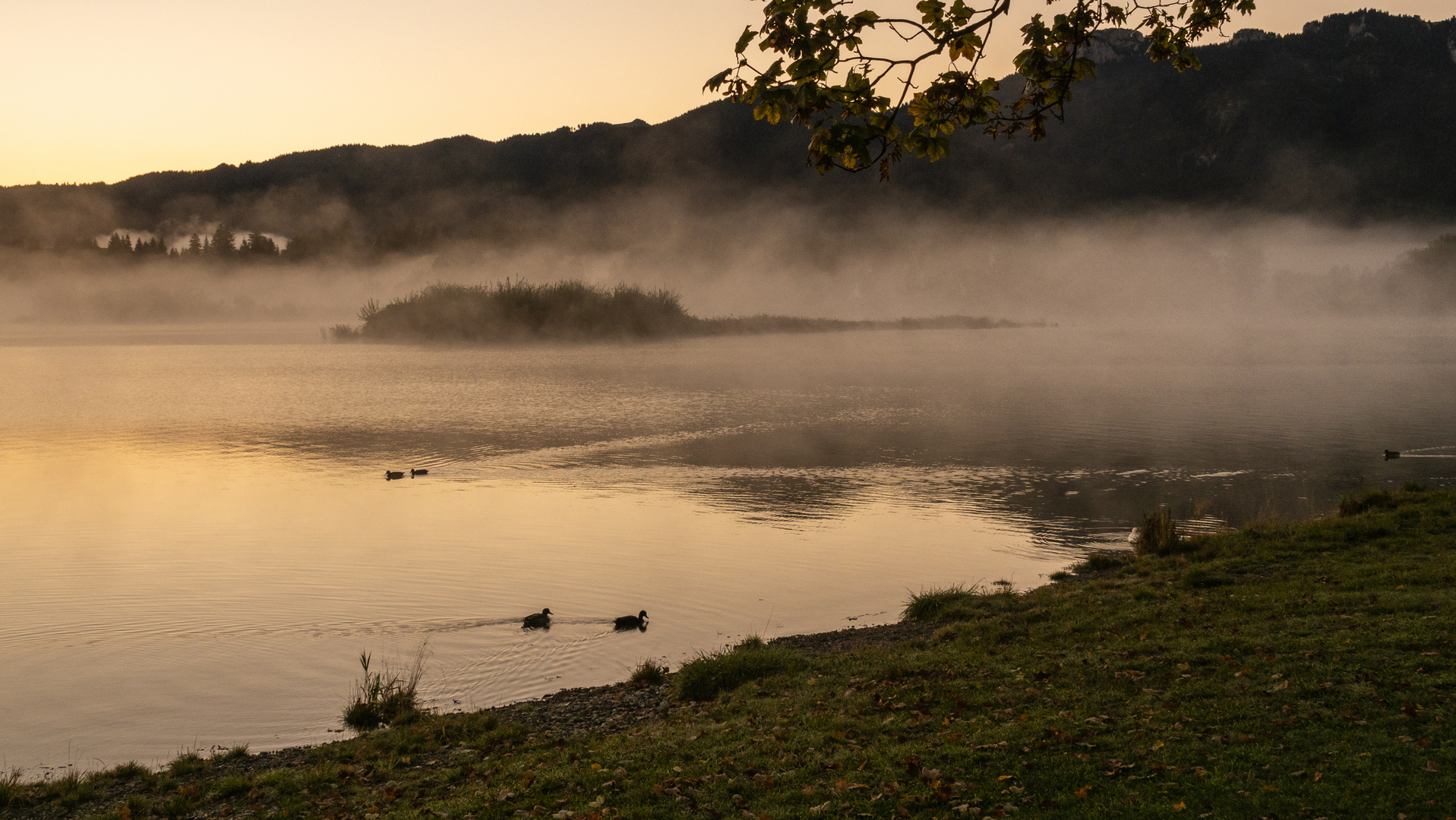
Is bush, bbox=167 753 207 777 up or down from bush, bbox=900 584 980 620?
down

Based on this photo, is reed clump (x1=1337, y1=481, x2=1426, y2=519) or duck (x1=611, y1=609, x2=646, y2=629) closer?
duck (x1=611, y1=609, x2=646, y2=629)

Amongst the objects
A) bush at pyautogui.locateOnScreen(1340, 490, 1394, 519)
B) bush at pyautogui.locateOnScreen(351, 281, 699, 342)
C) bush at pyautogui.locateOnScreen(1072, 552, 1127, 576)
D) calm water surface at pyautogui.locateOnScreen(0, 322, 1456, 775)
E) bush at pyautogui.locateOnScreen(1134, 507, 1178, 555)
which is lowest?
calm water surface at pyautogui.locateOnScreen(0, 322, 1456, 775)

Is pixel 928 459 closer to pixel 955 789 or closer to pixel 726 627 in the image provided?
pixel 726 627

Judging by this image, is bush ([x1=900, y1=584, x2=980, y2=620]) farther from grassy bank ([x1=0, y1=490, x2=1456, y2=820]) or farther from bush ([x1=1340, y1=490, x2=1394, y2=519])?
bush ([x1=1340, y1=490, x2=1394, y2=519])

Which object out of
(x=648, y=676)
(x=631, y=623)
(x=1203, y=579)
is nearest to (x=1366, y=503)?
(x=1203, y=579)

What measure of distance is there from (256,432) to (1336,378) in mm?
84842

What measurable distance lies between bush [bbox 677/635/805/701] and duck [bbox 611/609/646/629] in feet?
12.9

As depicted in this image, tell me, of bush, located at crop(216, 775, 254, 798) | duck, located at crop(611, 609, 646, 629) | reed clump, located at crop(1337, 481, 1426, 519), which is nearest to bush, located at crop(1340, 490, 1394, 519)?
reed clump, located at crop(1337, 481, 1426, 519)


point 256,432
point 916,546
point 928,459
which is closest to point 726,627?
point 916,546

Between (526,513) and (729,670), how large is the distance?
17432mm

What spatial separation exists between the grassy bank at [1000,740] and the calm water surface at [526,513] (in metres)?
2.78

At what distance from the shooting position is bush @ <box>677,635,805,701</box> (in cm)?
1477

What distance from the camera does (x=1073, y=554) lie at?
2498cm

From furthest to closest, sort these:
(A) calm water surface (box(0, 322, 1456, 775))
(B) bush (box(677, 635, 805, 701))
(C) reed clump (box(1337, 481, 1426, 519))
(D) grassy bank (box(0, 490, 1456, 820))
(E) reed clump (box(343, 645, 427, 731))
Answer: (C) reed clump (box(1337, 481, 1426, 519)) → (A) calm water surface (box(0, 322, 1456, 775)) → (B) bush (box(677, 635, 805, 701)) → (E) reed clump (box(343, 645, 427, 731)) → (D) grassy bank (box(0, 490, 1456, 820))
